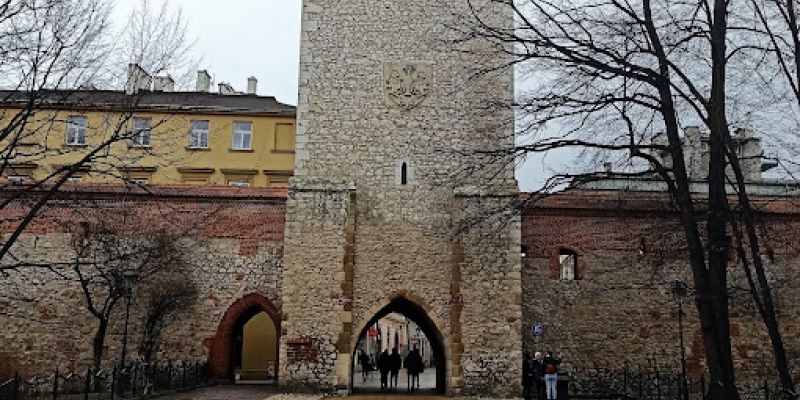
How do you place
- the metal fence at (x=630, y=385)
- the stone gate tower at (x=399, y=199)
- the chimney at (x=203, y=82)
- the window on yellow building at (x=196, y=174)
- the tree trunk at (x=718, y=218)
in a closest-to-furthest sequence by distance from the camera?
the tree trunk at (x=718, y=218) → the stone gate tower at (x=399, y=199) → the metal fence at (x=630, y=385) → the window on yellow building at (x=196, y=174) → the chimney at (x=203, y=82)

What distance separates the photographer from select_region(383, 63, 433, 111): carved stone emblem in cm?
1750

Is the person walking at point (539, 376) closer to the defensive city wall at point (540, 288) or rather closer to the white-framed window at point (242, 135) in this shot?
the defensive city wall at point (540, 288)

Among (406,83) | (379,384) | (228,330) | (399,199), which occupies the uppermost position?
(406,83)

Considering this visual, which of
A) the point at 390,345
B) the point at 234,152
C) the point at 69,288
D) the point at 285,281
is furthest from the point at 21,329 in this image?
the point at 390,345

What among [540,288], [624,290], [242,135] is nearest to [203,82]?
[242,135]

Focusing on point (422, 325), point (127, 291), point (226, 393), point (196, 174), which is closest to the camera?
point (226, 393)

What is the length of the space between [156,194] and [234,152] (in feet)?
30.2

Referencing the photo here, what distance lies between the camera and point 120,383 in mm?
14531

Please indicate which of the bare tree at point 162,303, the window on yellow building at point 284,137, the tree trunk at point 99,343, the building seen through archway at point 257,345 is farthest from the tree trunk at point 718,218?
the window on yellow building at point 284,137

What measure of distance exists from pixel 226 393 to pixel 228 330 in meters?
2.65

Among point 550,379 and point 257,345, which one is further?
point 257,345

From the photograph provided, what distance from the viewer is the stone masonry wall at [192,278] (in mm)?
18328

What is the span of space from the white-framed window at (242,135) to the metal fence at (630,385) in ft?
51.6

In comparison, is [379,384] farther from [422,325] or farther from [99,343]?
[99,343]
